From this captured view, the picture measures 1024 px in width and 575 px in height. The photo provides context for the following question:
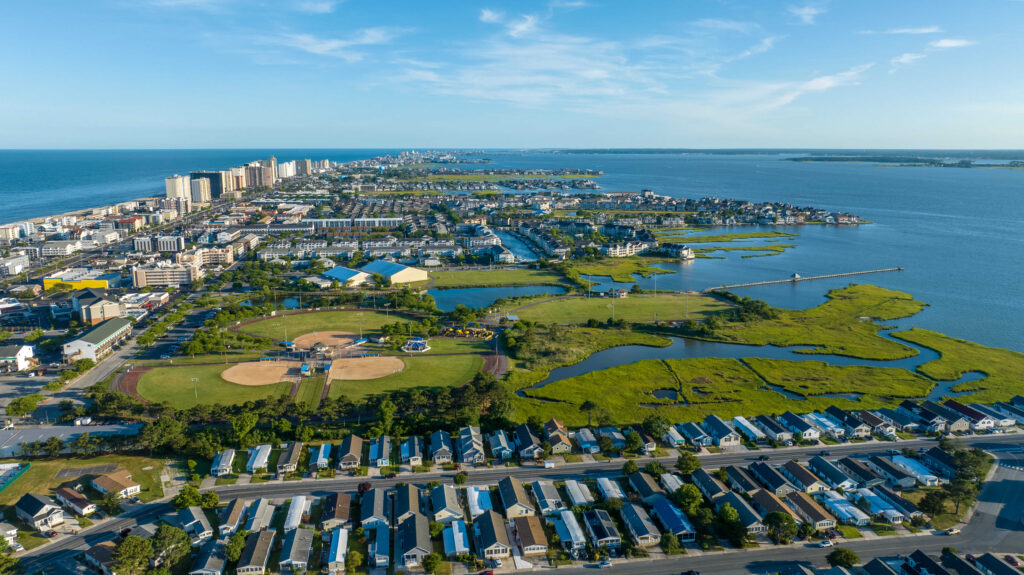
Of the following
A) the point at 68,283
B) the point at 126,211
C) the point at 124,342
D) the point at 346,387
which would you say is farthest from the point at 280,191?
the point at 346,387

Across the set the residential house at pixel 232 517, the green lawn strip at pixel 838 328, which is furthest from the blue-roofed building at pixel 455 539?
the green lawn strip at pixel 838 328

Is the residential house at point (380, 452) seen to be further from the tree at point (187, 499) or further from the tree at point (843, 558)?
the tree at point (843, 558)

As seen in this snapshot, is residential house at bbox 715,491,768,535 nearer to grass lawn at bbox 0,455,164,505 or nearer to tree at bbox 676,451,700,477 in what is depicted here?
tree at bbox 676,451,700,477

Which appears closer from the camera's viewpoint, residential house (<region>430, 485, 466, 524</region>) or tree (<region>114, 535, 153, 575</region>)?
tree (<region>114, 535, 153, 575</region>)

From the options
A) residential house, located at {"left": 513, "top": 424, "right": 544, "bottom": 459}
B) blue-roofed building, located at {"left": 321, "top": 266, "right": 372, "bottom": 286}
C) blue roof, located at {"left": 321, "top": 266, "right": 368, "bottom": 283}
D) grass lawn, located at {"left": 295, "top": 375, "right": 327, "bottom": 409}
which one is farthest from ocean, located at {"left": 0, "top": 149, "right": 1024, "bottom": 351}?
grass lawn, located at {"left": 295, "top": 375, "right": 327, "bottom": 409}

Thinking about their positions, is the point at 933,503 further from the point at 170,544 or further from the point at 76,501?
the point at 76,501

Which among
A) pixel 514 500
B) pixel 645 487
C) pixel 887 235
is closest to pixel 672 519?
pixel 645 487
